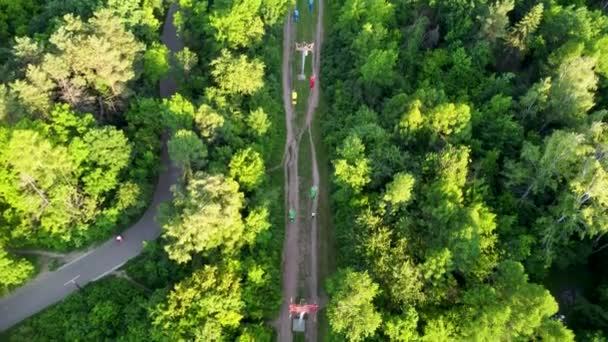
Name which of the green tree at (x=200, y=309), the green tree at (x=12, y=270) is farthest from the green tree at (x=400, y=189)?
the green tree at (x=12, y=270)

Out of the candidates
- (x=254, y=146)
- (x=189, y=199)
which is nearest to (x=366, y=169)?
(x=254, y=146)

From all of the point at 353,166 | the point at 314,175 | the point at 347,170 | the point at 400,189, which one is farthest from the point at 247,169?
the point at 400,189

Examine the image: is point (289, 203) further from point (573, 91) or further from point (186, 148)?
point (573, 91)

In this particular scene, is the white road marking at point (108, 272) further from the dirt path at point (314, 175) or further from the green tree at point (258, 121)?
the green tree at point (258, 121)

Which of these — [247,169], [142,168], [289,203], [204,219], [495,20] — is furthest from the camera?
[495,20]

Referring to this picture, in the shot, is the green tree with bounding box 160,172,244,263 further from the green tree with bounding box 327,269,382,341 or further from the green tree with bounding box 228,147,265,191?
the green tree with bounding box 327,269,382,341

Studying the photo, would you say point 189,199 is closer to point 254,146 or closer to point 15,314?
point 254,146

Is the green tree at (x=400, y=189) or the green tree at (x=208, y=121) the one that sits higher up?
the green tree at (x=208, y=121)
